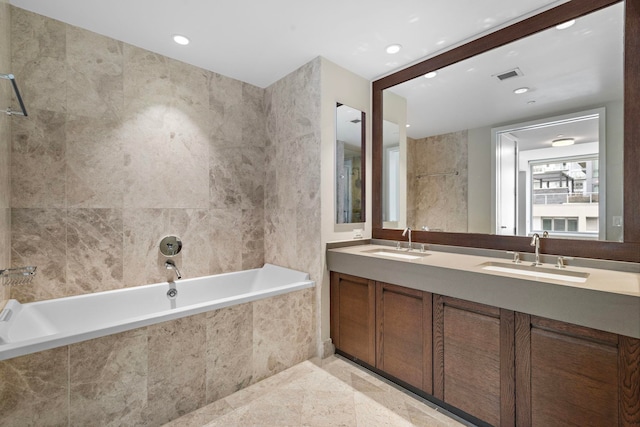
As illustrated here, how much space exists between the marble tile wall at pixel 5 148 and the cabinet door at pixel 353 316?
223cm

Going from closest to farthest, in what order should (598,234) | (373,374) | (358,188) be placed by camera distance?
(598,234)
(373,374)
(358,188)

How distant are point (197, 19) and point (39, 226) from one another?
1.81 m

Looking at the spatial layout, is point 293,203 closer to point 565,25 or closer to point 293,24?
point 293,24

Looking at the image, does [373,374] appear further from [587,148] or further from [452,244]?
[587,148]

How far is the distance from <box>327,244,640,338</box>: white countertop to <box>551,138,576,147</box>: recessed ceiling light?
78cm

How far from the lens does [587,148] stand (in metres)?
1.75

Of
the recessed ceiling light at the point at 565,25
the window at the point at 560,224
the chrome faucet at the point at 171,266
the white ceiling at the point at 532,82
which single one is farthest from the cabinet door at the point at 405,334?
the recessed ceiling light at the point at 565,25

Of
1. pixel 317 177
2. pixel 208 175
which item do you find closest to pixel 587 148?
pixel 317 177

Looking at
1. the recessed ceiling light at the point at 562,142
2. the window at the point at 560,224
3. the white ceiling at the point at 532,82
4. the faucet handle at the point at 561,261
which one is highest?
the white ceiling at the point at 532,82

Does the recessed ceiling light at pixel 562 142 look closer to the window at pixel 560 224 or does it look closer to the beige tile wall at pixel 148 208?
the window at pixel 560 224

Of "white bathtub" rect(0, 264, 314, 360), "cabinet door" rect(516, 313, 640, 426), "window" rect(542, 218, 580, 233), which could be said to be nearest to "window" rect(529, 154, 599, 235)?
"window" rect(542, 218, 580, 233)

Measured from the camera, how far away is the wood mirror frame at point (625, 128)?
5.11 ft

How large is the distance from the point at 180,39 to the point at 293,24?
92 centimetres

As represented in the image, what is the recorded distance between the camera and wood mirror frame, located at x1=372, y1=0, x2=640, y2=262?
1559mm
